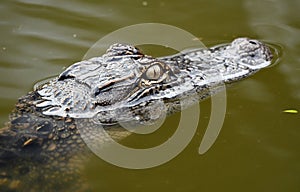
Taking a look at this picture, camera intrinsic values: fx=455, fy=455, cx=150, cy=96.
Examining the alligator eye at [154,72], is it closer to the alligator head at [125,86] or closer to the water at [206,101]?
the alligator head at [125,86]

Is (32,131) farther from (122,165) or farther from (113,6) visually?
(113,6)

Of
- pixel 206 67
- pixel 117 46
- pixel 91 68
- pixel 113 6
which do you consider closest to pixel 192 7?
pixel 113 6

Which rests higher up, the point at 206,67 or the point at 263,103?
the point at 206,67

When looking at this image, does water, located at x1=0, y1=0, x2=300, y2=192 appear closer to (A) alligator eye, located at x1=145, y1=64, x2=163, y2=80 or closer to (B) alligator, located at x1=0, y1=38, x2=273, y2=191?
(B) alligator, located at x1=0, y1=38, x2=273, y2=191

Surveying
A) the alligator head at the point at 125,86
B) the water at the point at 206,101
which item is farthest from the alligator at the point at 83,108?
the water at the point at 206,101

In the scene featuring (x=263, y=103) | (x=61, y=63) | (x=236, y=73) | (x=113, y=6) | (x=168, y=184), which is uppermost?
(x=113, y=6)
